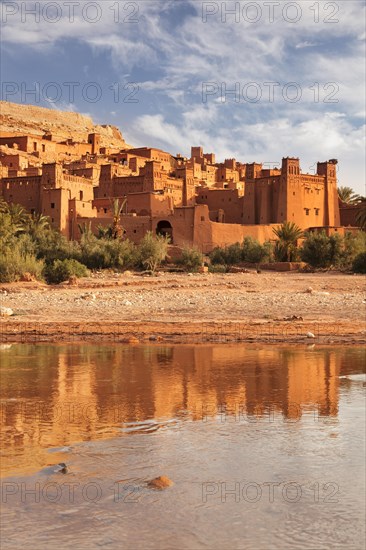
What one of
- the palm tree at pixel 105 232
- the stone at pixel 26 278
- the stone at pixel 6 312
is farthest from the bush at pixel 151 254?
the stone at pixel 6 312

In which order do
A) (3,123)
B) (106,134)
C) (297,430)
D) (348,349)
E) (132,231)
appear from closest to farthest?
1. (297,430)
2. (348,349)
3. (132,231)
4. (3,123)
5. (106,134)

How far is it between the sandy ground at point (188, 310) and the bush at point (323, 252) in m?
7.99

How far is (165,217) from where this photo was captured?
41938 millimetres

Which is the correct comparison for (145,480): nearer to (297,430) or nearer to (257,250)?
(297,430)

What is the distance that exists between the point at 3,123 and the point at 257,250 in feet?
167

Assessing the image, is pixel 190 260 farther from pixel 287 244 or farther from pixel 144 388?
pixel 144 388

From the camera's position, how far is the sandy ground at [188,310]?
14.5 metres

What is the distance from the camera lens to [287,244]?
3959 cm

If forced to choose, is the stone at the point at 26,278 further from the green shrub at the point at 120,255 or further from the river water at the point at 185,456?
the river water at the point at 185,456

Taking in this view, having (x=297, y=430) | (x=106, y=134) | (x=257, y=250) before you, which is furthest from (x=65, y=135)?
(x=297, y=430)

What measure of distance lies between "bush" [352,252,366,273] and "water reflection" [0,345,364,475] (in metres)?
19.0

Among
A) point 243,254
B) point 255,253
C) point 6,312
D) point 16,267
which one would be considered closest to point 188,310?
point 6,312

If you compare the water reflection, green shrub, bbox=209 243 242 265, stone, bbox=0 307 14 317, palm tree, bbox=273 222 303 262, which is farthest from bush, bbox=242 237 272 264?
the water reflection

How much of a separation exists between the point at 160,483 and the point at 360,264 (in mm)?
27190
